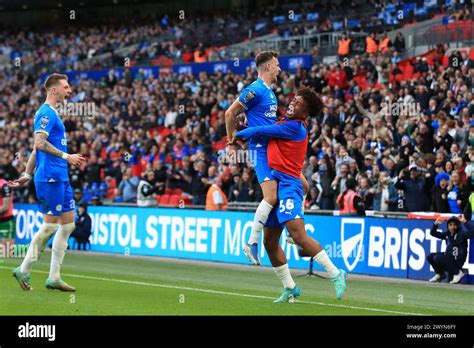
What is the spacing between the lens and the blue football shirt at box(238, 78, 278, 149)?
11539 mm

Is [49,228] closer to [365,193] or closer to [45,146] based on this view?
[45,146]

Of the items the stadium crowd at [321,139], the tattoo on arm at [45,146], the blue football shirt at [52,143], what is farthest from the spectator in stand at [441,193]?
the tattoo on arm at [45,146]

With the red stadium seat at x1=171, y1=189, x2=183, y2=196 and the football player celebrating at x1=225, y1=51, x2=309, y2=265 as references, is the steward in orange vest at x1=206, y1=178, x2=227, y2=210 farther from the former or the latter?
the football player celebrating at x1=225, y1=51, x2=309, y2=265

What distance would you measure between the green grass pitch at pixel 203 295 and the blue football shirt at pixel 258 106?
2.05m

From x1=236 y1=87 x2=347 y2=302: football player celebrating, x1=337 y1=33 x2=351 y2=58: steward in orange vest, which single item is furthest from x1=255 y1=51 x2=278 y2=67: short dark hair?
x1=337 y1=33 x2=351 y2=58: steward in orange vest

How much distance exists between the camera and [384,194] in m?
20.5

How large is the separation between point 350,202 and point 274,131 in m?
9.37

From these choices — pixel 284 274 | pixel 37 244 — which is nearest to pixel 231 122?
pixel 284 274

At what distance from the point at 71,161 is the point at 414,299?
519cm

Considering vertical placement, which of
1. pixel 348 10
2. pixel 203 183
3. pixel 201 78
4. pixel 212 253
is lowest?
pixel 212 253

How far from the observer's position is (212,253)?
22859 mm

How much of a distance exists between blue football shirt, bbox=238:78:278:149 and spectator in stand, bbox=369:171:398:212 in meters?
9.03
